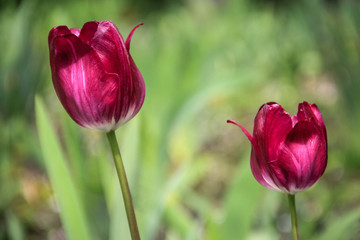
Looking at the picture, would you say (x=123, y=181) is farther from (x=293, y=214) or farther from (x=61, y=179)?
(x=61, y=179)

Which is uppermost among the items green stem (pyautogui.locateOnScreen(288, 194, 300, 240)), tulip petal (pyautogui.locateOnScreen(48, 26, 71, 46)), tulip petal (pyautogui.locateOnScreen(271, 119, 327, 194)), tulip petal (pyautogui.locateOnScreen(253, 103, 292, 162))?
tulip petal (pyautogui.locateOnScreen(48, 26, 71, 46))

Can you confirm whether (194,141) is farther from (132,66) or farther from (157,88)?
(132,66)

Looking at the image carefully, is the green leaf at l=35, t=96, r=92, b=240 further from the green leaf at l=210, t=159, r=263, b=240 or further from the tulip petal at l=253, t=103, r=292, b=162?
the tulip petal at l=253, t=103, r=292, b=162

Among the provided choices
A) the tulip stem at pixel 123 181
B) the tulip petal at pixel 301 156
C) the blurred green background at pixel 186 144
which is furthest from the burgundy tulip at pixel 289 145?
the blurred green background at pixel 186 144

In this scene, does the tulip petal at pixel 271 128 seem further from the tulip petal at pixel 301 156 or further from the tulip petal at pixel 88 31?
the tulip petal at pixel 88 31

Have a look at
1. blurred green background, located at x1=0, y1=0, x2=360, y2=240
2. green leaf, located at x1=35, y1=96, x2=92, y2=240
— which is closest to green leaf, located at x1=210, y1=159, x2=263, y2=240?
blurred green background, located at x1=0, y1=0, x2=360, y2=240

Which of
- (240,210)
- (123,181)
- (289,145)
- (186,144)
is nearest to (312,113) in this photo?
(289,145)
